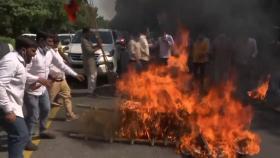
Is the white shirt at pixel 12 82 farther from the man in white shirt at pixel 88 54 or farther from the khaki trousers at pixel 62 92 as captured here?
the man in white shirt at pixel 88 54

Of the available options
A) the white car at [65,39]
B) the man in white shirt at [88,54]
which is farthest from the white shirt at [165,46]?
the white car at [65,39]

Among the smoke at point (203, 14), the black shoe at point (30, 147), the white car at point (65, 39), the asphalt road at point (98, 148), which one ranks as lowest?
the asphalt road at point (98, 148)

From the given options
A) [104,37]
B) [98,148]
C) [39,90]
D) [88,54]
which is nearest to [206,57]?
[88,54]

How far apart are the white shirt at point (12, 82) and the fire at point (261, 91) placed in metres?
7.97

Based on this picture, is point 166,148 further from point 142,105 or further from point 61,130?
point 61,130

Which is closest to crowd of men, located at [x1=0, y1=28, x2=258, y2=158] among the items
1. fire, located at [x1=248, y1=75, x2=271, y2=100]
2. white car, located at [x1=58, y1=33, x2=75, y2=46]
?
fire, located at [x1=248, y1=75, x2=271, y2=100]

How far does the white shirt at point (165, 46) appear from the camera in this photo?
12.6m

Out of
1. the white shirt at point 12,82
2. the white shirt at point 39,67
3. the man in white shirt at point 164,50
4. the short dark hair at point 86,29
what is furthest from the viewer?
the man in white shirt at point 164,50

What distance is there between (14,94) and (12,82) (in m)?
0.13

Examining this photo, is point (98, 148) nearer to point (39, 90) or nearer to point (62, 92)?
point (39, 90)

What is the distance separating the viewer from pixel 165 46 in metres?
13.5

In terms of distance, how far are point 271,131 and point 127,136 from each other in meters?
2.81

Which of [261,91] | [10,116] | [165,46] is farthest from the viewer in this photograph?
[165,46]

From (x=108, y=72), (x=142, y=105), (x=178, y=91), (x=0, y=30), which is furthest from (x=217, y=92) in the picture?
(x=0, y=30)
